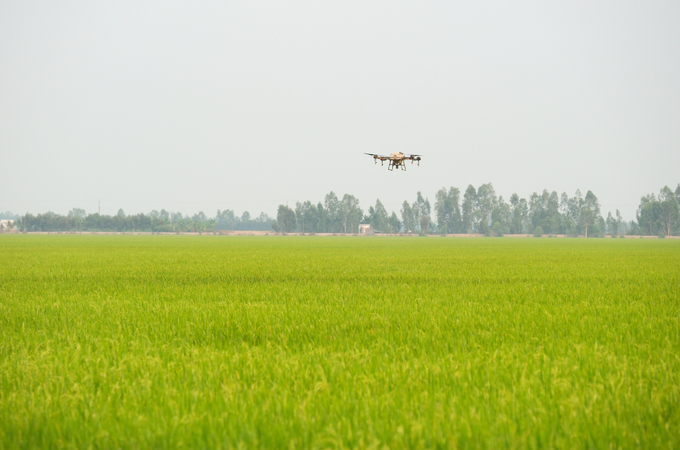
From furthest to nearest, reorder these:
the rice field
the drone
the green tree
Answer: the green tree
the drone
the rice field

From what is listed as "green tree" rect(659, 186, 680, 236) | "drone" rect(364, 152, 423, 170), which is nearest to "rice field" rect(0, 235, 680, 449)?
"drone" rect(364, 152, 423, 170)

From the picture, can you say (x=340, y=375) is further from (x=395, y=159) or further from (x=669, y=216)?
(x=669, y=216)

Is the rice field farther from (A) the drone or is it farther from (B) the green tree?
(B) the green tree

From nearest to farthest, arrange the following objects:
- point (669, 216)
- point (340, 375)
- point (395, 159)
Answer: point (340, 375)
point (395, 159)
point (669, 216)

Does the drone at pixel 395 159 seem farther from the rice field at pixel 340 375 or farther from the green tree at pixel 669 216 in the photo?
A: the green tree at pixel 669 216

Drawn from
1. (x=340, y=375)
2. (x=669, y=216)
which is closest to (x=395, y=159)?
(x=340, y=375)

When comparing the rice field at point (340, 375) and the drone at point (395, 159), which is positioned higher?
the drone at point (395, 159)

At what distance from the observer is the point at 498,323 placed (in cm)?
824

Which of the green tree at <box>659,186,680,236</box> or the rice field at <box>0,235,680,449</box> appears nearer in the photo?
the rice field at <box>0,235,680,449</box>

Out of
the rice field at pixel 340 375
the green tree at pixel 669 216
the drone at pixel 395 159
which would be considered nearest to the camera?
the rice field at pixel 340 375

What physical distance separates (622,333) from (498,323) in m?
1.75

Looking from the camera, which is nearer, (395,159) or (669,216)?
(395,159)

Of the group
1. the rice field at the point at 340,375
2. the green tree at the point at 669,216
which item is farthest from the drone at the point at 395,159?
the green tree at the point at 669,216

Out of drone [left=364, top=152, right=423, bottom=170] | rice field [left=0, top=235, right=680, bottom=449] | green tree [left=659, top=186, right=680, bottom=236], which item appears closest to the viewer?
rice field [left=0, top=235, right=680, bottom=449]
